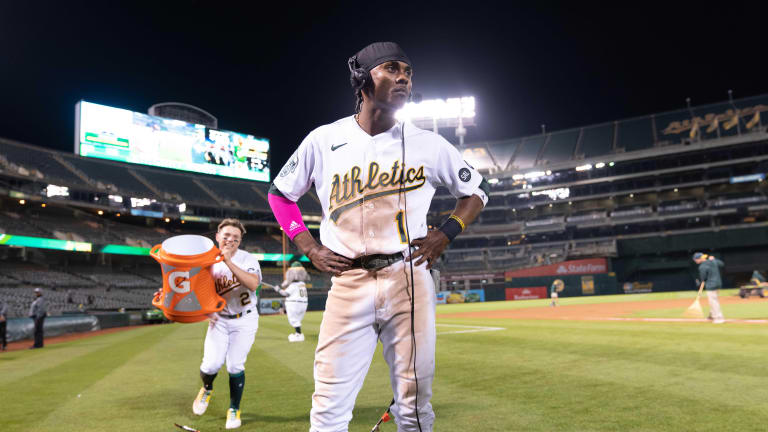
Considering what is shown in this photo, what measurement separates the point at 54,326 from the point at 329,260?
25.6m

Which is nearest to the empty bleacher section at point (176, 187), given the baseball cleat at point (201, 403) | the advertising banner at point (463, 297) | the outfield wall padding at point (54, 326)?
the outfield wall padding at point (54, 326)

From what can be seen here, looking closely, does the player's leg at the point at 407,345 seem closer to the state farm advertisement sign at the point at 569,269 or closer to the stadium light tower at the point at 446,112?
the state farm advertisement sign at the point at 569,269

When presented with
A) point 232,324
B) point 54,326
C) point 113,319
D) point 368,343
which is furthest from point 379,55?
point 113,319

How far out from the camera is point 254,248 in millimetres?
52750

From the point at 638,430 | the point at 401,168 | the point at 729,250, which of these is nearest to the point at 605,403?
the point at 638,430

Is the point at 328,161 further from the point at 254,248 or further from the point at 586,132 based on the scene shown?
the point at 586,132

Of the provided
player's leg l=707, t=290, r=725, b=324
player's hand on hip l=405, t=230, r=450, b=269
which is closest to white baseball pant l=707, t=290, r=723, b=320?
player's leg l=707, t=290, r=725, b=324

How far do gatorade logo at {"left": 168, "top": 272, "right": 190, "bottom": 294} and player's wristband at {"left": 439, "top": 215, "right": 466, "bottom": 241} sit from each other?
2.44 metres

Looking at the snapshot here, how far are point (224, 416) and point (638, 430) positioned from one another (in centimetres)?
424

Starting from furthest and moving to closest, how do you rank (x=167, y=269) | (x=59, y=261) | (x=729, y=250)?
1. (x=729, y=250)
2. (x=59, y=261)
3. (x=167, y=269)

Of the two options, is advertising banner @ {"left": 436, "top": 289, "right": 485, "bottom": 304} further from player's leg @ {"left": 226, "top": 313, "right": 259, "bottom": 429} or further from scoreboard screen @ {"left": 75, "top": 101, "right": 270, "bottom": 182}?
player's leg @ {"left": 226, "top": 313, "right": 259, "bottom": 429}

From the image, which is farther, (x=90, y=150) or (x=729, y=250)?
(x=729, y=250)

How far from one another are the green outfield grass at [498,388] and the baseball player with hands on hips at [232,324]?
435mm

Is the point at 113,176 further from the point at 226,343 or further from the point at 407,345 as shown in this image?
the point at 407,345
